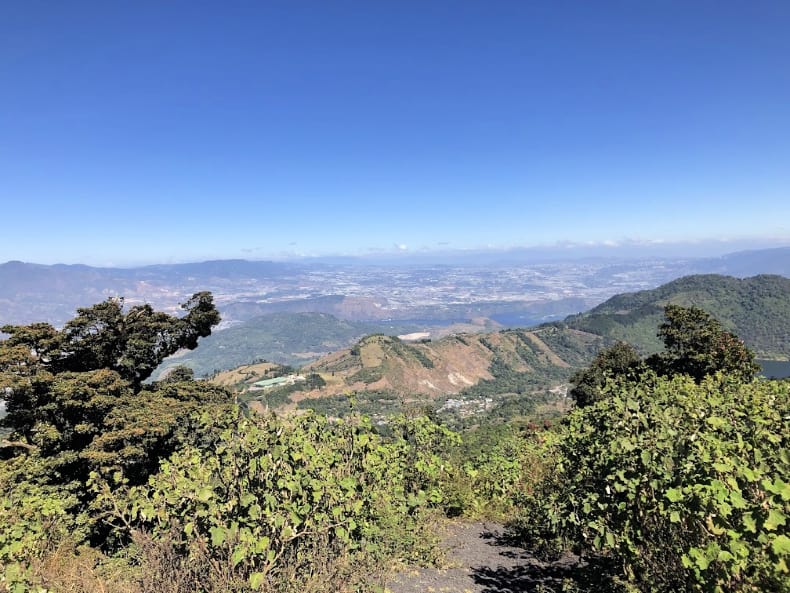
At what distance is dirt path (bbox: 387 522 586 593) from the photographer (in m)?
5.17

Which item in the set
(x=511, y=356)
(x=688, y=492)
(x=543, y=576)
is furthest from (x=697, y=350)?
(x=511, y=356)

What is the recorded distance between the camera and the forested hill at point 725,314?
125812mm

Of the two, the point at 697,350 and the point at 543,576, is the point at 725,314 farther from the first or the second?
the point at 543,576

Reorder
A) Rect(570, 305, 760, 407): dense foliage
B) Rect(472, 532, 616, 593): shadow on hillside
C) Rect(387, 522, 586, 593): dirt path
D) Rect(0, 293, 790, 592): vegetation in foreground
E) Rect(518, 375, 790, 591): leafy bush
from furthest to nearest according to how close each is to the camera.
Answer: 1. Rect(570, 305, 760, 407): dense foliage
2. Rect(387, 522, 586, 593): dirt path
3. Rect(472, 532, 616, 593): shadow on hillside
4. Rect(0, 293, 790, 592): vegetation in foreground
5. Rect(518, 375, 790, 591): leafy bush

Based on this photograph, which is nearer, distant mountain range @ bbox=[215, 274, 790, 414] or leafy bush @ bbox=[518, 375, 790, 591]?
leafy bush @ bbox=[518, 375, 790, 591]

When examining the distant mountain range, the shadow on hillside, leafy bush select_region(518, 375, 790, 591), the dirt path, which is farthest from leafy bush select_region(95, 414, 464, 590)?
the distant mountain range

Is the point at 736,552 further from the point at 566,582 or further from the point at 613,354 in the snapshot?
the point at 613,354

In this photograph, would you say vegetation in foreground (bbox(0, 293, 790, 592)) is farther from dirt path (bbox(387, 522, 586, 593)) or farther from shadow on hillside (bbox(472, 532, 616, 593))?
dirt path (bbox(387, 522, 586, 593))

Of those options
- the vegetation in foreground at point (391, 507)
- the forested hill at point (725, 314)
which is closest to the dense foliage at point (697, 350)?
the vegetation in foreground at point (391, 507)

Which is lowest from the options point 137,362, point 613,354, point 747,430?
point 613,354

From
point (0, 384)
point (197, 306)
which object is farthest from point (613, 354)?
point (0, 384)

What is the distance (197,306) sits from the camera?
15453 millimetres

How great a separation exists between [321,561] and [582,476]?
110 inches

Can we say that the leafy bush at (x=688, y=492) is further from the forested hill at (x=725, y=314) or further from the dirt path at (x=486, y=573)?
the forested hill at (x=725, y=314)
